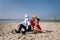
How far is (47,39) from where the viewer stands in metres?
3.54

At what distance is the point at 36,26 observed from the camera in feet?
14.5

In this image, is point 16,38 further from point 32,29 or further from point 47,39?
point 32,29

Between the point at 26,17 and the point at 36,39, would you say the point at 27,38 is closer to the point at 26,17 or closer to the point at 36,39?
the point at 36,39

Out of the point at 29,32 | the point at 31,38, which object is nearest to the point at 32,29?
the point at 29,32

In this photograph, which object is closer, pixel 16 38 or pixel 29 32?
pixel 16 38

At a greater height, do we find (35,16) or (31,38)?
(35,16)

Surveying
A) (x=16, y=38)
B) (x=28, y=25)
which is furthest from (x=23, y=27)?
(x=16, y=38)

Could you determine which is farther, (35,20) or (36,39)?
(35,20)

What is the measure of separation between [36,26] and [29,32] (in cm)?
19

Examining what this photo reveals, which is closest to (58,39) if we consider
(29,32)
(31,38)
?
(31,38)

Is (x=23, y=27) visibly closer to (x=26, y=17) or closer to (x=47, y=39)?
(x=26, y=17)

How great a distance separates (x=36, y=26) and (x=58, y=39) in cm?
94

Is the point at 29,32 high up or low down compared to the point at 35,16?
down

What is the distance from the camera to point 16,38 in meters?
3.61
